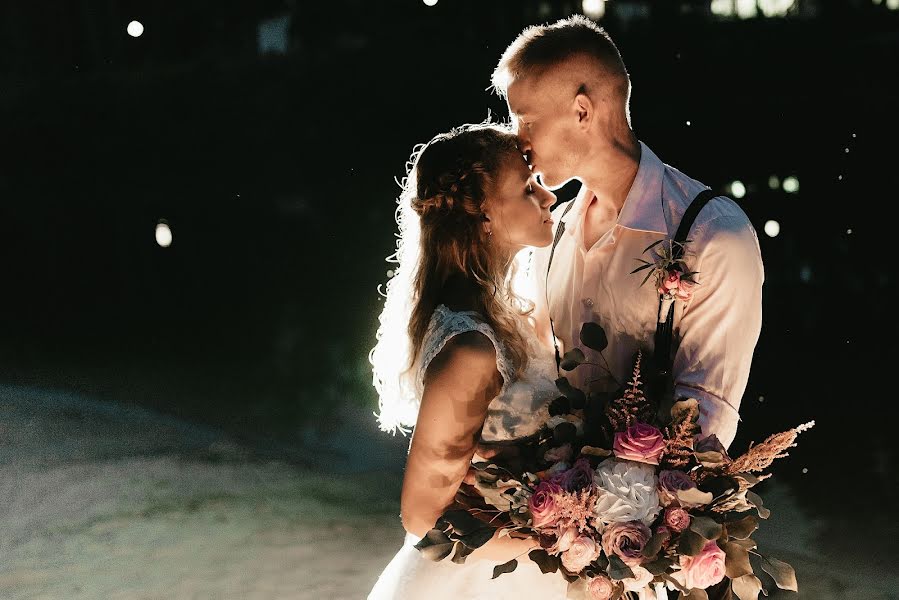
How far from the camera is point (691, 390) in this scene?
228cm

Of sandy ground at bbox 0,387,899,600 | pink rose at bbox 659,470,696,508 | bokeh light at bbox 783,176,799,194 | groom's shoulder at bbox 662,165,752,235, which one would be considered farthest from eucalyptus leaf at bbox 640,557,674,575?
bokeh light at bbox 783,176,799,194

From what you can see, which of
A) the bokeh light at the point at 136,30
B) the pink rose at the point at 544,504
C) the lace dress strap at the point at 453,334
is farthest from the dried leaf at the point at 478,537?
the bokeh light at the point at 136,30

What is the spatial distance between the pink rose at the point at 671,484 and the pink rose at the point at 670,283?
49 centimetres

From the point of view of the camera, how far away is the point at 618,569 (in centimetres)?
191

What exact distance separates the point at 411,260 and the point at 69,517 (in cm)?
400


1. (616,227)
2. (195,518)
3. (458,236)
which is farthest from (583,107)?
(195,518)

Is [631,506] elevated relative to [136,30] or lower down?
lower down

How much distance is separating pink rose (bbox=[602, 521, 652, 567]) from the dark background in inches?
147

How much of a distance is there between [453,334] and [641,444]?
0.47 meters

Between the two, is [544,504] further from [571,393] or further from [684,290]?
[684,290]

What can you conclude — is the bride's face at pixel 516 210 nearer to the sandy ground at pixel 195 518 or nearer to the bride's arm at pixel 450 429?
the bride's arm at pixel 450 429

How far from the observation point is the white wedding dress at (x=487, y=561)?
7.32 feet

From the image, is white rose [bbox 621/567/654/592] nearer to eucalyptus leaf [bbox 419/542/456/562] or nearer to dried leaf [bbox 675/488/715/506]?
dried leaf [bbox 675/488/715/506]

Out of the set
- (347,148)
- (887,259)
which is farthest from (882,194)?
(347,148)
